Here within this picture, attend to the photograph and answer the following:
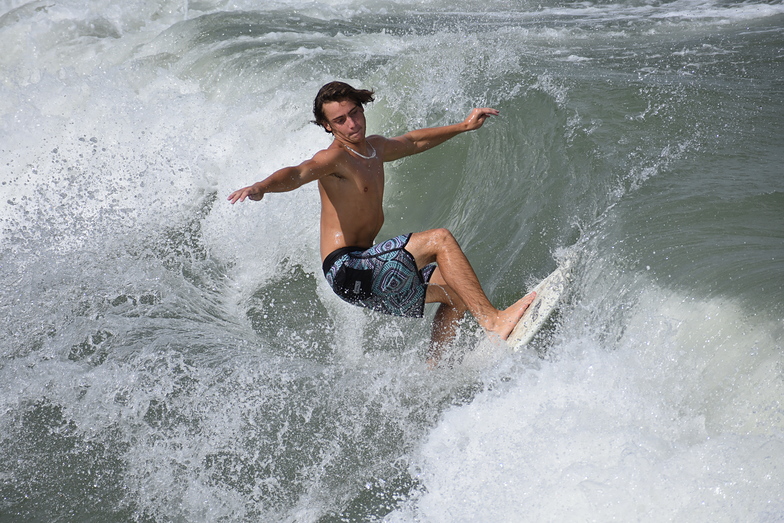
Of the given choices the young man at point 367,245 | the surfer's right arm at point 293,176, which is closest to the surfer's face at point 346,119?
the young man at point 367,245

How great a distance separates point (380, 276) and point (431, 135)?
3.11ft

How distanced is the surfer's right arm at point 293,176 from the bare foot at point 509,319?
1.13 meters

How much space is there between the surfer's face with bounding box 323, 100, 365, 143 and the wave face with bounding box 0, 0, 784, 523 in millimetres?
1237

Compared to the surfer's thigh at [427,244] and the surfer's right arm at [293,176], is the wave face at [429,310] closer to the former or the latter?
the surfer's thigh at [427,244]

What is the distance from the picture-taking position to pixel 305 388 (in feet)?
12.3

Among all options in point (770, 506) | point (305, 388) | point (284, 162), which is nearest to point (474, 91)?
point (284, 162)

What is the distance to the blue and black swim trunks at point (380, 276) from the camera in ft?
12.1

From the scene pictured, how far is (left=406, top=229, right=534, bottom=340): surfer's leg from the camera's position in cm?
374

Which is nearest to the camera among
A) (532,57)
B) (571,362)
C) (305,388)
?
(571,362)

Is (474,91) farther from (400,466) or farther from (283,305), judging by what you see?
(400,466)

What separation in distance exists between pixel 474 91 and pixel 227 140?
2.32 metres

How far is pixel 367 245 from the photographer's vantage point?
3930mm

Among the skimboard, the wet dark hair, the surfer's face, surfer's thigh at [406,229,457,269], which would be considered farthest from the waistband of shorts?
the skimboard

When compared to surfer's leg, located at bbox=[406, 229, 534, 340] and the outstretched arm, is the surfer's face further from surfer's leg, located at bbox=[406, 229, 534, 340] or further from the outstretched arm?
surfer's leg, located at bbox=[406, 229, 534, 340]
